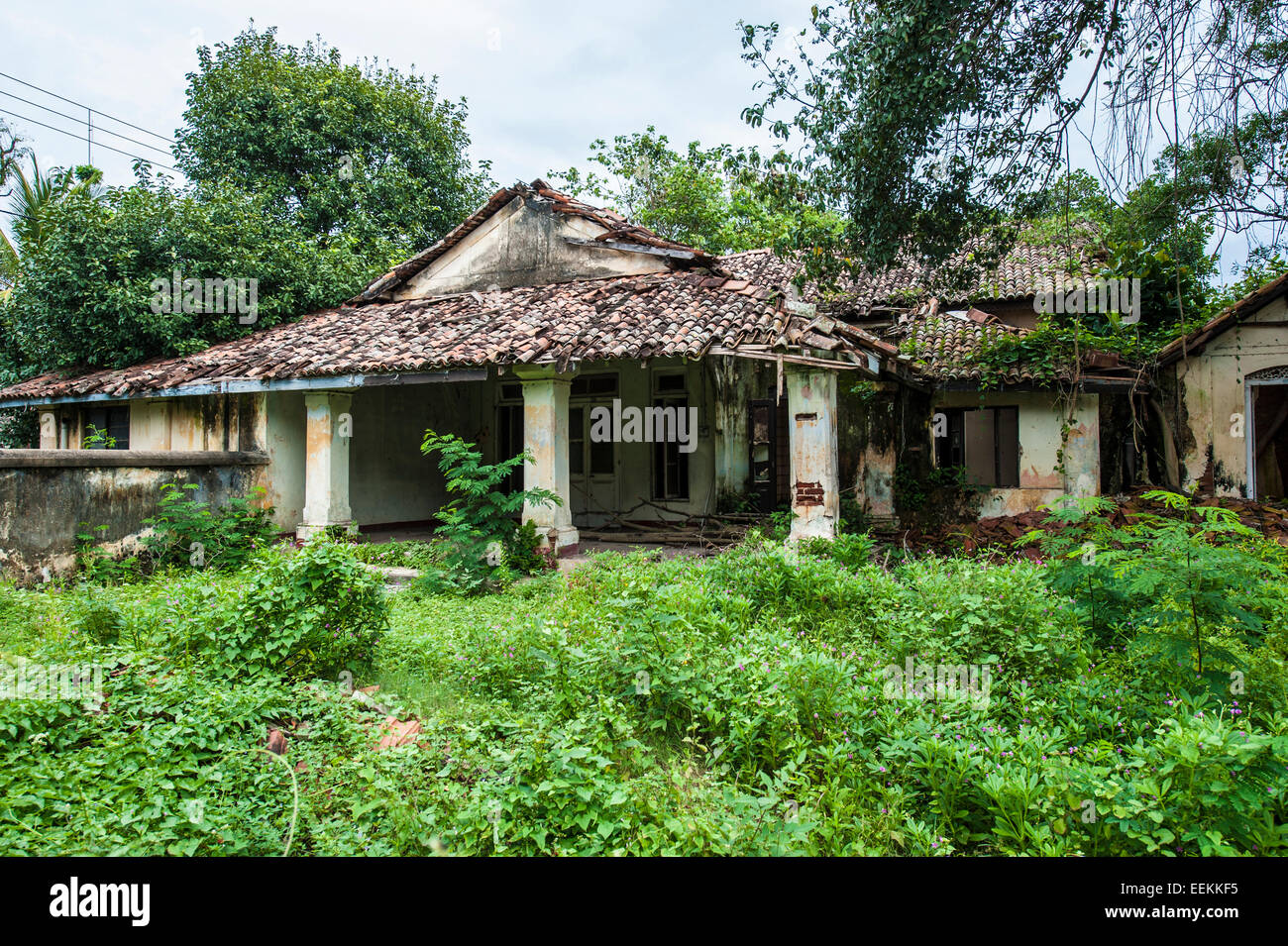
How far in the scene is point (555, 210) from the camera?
12.1 metres

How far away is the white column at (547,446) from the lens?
9.65 meters

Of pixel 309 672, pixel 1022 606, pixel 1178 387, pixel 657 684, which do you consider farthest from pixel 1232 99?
pixel 1178 387

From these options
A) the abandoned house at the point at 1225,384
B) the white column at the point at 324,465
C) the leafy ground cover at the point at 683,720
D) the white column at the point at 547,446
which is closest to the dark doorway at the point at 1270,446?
the abandoned house at the point at 1225,384

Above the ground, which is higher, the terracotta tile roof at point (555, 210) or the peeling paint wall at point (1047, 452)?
the terracotta tile roof at point (555, 210)

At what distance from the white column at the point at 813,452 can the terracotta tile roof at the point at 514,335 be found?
509 mm

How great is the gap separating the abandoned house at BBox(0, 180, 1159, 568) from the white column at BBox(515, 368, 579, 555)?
0.10ft

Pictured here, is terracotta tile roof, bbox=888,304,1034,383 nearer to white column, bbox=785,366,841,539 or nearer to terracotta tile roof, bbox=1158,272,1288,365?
terracotta tile roof, bbox=1158,272,1288,365

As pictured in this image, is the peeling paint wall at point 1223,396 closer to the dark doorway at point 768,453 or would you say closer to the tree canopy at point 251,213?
the dark doorway at point 768,453

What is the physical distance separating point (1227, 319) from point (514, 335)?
10.5m

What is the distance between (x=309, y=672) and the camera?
4.80 m

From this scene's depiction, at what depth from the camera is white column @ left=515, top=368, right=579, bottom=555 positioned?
31.7 ft

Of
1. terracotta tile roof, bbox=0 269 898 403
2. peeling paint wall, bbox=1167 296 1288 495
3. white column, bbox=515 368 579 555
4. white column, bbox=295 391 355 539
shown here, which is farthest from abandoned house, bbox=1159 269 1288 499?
white column, bbox=295 391 355 539

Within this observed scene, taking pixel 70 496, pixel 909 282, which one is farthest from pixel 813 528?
pixel 70 496
